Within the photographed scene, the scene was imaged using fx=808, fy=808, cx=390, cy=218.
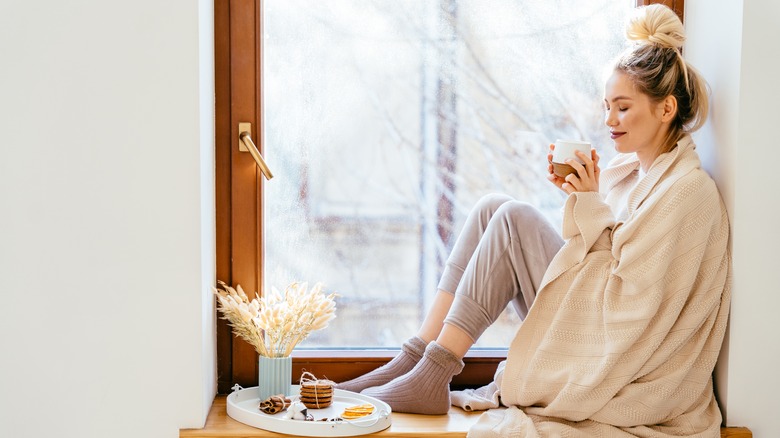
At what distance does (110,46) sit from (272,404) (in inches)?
34.3

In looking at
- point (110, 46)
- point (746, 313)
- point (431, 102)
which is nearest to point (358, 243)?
point (431, 102)

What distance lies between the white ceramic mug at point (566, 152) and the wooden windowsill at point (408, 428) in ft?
2.02

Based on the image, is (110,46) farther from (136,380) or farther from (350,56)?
(136,380)

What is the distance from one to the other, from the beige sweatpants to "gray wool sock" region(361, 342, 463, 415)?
8cm

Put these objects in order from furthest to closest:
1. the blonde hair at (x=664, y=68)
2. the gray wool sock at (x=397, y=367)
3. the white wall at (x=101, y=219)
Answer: the gray wool sock at (x=397, y=367) < the blonde hair at (x=664, y=68) < the white wall at (x=101, y=219)

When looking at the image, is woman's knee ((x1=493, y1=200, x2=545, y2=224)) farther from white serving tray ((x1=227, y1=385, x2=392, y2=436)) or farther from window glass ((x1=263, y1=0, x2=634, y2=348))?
white serving tray ((x1=227, y1=385, x2=392, y2=436))

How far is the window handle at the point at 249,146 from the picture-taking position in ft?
6.48

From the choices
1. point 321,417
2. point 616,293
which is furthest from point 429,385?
point 616,293

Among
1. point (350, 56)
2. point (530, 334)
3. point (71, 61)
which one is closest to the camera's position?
point (71, 61)

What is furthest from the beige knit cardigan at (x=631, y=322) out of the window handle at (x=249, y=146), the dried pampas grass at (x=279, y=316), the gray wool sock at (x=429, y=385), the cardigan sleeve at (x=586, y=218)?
the window handle at (x=249, y=146)

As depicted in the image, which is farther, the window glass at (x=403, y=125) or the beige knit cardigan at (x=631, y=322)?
the window glass at (x=403, y=125)

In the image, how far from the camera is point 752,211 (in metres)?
1.84

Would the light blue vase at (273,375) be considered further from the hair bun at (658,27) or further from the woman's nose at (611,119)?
the hair bun at (658,27)

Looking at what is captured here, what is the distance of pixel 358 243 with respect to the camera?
212cm
